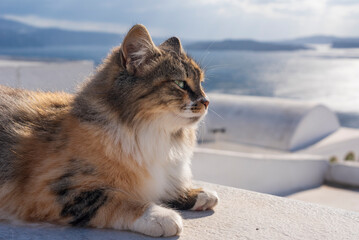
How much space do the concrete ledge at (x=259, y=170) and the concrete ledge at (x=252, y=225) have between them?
274 inches

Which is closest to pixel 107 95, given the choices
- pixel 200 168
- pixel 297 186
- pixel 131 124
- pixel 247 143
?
pixel 131 124

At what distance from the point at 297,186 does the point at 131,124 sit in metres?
10.6

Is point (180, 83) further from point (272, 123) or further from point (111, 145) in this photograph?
point (272, 123)

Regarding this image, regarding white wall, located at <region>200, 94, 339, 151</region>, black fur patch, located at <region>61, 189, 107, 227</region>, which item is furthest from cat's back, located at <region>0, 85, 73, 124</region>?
white wall, located at <region>200, 94, 339, 151</region>

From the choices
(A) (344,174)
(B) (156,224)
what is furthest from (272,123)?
(B) (156,224)

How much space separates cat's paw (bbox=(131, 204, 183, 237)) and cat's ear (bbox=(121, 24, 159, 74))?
0.92 metres

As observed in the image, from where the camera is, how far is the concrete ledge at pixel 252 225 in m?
2.45

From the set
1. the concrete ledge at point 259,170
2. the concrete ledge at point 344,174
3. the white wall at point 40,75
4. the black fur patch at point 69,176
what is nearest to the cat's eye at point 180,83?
the black fur patch at point 69,176

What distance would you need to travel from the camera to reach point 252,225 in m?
2.81

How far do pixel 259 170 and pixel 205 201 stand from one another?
8697mm

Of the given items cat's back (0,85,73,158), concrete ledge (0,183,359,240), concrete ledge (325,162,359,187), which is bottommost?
concrete ledge (325,162,359,187)

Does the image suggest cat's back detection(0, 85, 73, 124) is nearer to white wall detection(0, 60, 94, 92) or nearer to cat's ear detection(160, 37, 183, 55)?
cat's ear detection(160, 37, 183, 55)

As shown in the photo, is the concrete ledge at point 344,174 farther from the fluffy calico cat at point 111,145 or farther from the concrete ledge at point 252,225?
the fluffy calico cat at point 111,145

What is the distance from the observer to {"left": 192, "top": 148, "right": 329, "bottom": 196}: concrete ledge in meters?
10.5
